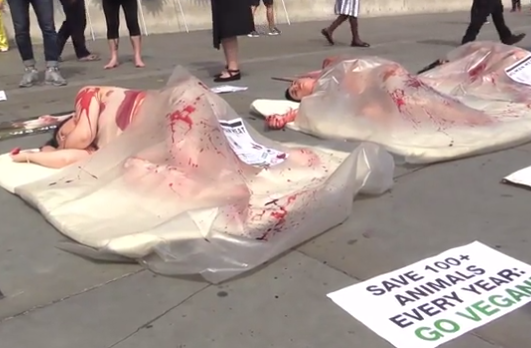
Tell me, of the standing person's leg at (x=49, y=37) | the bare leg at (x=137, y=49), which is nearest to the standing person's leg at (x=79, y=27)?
the bare leg at (x=137, y=49)

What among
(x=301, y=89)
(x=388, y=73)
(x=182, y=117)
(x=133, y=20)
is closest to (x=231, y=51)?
(x=133, y=20)

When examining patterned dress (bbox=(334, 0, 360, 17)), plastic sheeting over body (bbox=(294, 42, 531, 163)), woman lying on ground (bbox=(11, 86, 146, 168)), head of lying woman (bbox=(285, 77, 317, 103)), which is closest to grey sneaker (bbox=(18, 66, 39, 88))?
head of lying woman (bbox=(285, 77, 317, 103))

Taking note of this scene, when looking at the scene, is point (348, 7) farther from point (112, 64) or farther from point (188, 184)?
point (188, 184)

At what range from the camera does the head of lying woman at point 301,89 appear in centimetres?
491

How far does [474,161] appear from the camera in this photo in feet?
12.7

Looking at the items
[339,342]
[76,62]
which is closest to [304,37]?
[76,62]

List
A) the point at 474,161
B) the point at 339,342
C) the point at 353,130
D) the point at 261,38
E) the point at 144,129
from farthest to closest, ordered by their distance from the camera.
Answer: the point at 261,38 < the point at 353,130 < the point at 474,161 < the point at 144,129 < the point at 339,342

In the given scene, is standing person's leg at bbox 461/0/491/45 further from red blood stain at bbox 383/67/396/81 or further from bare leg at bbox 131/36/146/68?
red blood stain at bbox 383/67/396/81

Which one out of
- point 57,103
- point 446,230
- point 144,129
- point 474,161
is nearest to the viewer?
point 446,230

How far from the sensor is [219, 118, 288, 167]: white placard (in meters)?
3.50

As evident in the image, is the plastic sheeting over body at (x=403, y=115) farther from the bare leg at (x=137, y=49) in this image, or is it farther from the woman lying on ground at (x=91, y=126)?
the bare leg at (x=137, y=49)

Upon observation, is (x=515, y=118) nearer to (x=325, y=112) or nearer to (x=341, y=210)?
(x=325, y=112)

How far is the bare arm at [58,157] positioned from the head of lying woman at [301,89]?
1772mm

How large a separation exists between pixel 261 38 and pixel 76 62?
3.16 metres
